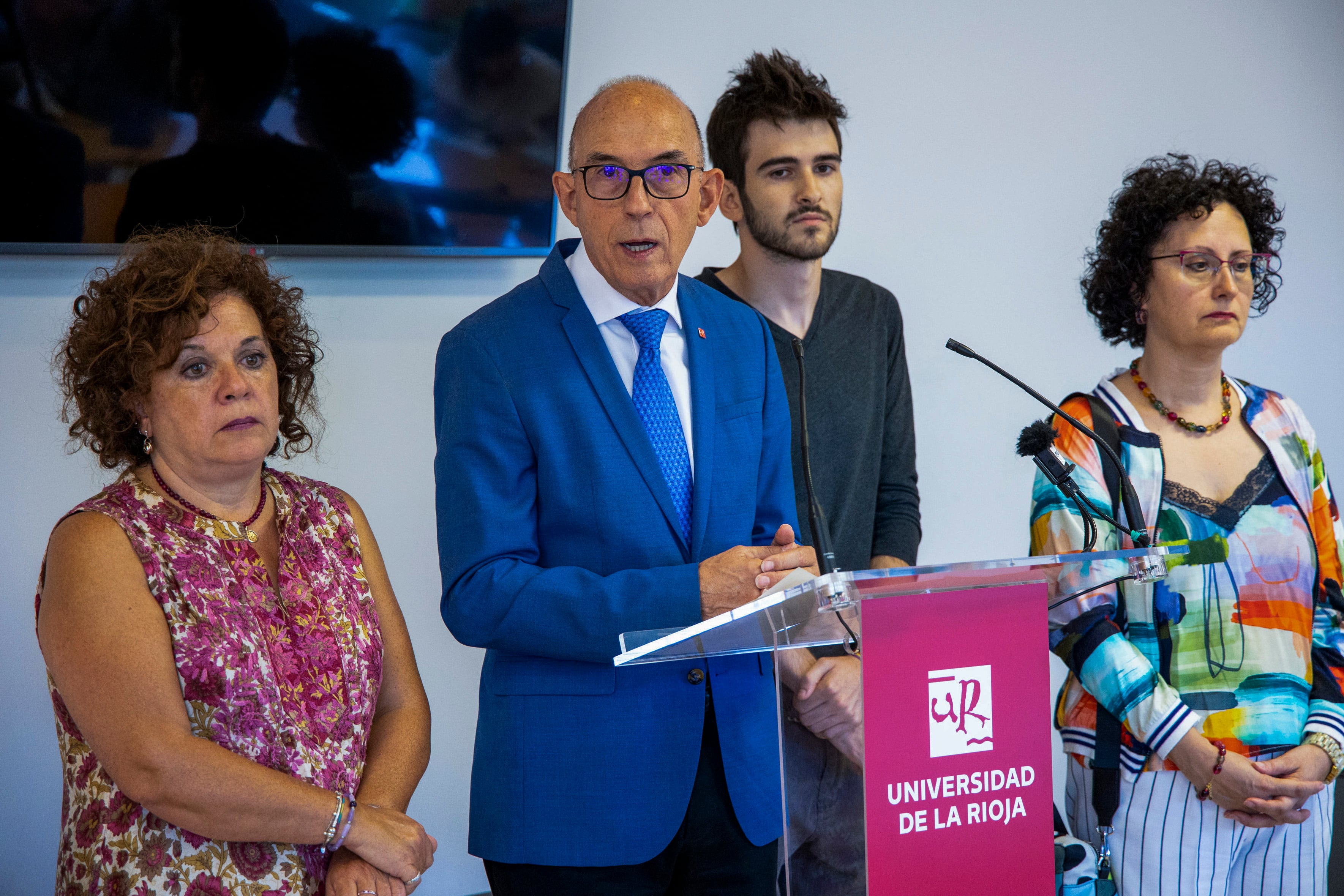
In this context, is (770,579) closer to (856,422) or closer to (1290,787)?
(856,422)

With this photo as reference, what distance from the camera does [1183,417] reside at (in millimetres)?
2176

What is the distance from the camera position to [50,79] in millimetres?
2455

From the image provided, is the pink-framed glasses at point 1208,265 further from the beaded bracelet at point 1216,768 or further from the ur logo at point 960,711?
the ur logo at point 960,711

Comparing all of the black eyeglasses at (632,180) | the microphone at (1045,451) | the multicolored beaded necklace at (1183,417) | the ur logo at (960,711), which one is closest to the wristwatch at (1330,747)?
the multicolored beaded necklace at (1183,417)

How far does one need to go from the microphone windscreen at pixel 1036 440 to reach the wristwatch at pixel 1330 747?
34.4 inches

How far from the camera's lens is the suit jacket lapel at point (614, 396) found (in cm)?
166

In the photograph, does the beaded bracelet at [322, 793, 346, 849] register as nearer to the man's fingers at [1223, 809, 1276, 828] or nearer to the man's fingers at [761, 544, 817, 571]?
the man's fingers at [761, 544, 817, 571]

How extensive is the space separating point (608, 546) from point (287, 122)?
63.4 inches

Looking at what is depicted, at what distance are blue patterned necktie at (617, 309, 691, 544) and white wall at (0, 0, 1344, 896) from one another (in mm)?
1406

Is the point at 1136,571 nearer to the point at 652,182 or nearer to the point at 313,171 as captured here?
the point at 652,182

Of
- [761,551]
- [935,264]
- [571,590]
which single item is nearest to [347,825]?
[571,590]

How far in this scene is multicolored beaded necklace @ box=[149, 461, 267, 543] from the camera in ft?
5.50

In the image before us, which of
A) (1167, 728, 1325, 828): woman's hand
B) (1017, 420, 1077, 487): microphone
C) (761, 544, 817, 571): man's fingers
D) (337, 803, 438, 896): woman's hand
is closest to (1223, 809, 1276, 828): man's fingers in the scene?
(1167, 728, 1325, 828): woman's hand

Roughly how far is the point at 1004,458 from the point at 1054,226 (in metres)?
0.79
